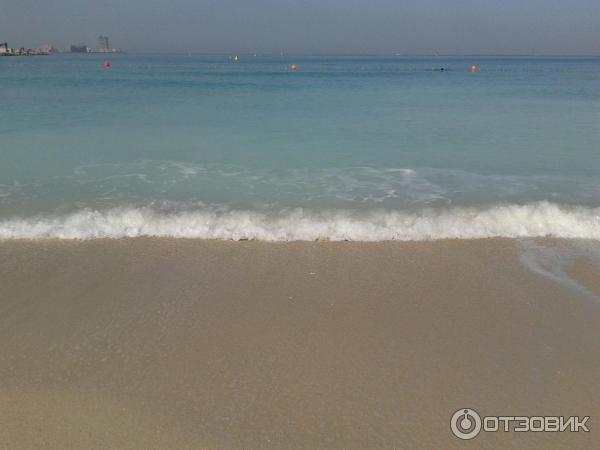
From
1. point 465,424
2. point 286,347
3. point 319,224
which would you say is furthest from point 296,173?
point 465,424

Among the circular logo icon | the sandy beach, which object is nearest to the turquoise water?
the sandy beach

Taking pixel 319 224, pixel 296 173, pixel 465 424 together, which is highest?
pixel 296 173

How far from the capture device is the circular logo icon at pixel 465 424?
3.39 metres

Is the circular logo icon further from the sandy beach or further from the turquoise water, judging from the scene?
the turquoise water

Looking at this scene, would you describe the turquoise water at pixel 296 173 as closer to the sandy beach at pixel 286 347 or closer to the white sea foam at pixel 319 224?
the white sea foam at pixel 319 224

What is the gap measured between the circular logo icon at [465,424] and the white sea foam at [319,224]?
339 cm

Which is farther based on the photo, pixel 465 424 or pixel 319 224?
pixel 319 224

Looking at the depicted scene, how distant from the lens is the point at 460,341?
4.38 metres

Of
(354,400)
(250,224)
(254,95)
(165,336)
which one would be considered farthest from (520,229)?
(254,95)

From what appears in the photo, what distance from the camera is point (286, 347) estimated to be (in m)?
4.28

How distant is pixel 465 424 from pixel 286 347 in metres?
1.65

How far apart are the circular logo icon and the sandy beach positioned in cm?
5

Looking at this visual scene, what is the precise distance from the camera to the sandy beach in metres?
3.43

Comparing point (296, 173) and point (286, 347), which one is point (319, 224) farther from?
point (286, 347)
